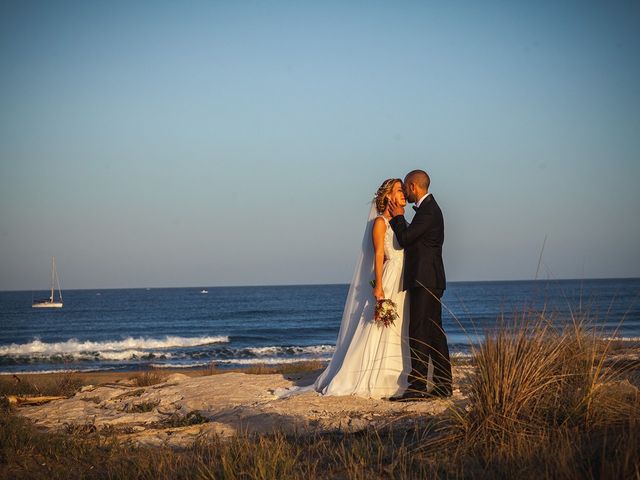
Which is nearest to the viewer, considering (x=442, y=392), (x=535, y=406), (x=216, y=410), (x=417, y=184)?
(x=535, y=406)

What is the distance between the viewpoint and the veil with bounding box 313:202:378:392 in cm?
809

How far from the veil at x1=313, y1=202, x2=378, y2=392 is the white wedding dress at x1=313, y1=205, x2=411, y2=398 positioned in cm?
1

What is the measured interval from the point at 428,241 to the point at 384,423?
230cm

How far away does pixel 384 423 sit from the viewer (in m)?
6.12

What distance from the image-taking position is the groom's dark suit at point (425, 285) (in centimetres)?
722

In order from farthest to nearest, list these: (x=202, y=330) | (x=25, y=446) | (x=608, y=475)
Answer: (x=202, y=330), (x=25, y=446), (x=608, y=475)

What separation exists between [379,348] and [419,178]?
227cm

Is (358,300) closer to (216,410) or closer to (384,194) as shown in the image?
(384,194)

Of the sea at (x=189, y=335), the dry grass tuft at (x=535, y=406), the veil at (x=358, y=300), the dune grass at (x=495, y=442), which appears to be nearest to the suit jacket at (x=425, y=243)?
the veil at (x=358, y=300)

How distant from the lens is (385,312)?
7.58 metres

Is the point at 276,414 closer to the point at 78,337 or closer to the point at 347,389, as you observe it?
the point at 347,389

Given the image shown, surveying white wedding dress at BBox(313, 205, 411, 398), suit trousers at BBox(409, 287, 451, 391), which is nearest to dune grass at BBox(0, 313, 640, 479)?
suit trousers at BBox(409, 287, 451, 391)

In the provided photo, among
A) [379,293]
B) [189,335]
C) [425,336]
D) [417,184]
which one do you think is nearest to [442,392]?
[425,336]

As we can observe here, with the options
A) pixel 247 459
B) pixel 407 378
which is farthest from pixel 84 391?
pixel 247 459
